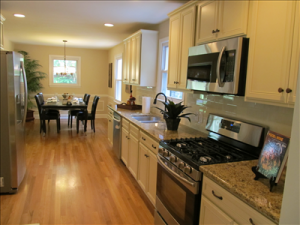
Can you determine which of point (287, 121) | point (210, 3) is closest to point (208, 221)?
point (287, 121)

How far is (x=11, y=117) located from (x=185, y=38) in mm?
2278

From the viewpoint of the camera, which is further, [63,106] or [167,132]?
[63,106]

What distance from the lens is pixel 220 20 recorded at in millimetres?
2023

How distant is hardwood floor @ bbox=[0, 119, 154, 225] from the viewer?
8.33 ft

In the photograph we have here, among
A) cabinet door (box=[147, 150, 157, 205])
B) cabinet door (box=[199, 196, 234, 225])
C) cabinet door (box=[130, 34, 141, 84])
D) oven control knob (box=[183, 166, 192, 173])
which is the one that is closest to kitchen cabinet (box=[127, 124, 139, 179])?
cabinet door (box=[147, 150, 157, 205])

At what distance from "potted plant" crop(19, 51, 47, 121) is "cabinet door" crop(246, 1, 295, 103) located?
733 centimetres

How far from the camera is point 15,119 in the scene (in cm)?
292

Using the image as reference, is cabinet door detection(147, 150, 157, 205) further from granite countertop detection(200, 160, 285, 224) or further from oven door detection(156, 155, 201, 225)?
granite countertop detection(200, 160, 285, 224)

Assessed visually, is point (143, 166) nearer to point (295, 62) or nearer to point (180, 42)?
point (180, 42)

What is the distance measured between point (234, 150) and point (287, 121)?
507 millimetres

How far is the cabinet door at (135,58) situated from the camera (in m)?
4.18

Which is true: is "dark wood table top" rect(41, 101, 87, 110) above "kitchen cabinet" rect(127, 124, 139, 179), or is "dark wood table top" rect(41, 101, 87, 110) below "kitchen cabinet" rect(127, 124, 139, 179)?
above

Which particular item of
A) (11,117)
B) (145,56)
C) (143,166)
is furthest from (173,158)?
(145,56)

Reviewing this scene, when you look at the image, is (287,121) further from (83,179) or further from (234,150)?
(83,179)
